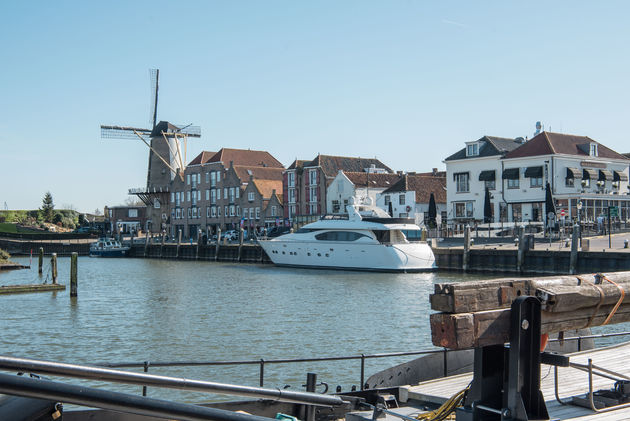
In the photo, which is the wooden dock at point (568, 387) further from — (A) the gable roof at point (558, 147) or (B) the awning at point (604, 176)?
(B) the awning at point (604, 176)

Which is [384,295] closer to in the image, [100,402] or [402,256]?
[402,256]

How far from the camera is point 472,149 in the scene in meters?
62.2

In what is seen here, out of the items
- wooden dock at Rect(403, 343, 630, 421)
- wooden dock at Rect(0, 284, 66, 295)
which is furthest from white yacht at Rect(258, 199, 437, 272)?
wooden dock at Rect(403, 343, 630, 421)

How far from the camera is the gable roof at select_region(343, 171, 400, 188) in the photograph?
72.1 m

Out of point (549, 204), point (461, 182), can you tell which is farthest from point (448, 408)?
point (461, 182)

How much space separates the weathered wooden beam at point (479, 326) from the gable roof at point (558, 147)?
173 ft

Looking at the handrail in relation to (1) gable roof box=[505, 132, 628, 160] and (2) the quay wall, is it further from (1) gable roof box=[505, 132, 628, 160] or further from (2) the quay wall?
(1) gable roof box=[505, 132, 628, 160]

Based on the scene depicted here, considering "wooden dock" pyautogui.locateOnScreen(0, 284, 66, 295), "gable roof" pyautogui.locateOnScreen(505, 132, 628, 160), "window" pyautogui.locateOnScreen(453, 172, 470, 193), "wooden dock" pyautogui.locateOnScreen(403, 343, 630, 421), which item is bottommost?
"wooden dock" pyautogui.locateOnScreen(0, 284, 66, 295)

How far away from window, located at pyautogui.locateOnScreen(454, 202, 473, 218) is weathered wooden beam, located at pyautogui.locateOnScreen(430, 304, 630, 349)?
2255 inches

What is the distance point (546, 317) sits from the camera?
5238 millimetres

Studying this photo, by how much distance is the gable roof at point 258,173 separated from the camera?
88312mm

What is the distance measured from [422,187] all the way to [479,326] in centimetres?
6586

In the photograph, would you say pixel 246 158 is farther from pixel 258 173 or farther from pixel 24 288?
pixel 24 288

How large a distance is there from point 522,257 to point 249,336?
77.3ft
